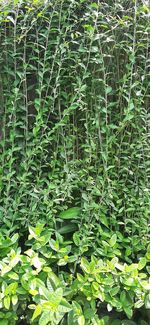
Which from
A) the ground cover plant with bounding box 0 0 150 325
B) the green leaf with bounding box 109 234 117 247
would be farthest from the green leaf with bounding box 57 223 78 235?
the green leaf with bounding box 109 234 117 247

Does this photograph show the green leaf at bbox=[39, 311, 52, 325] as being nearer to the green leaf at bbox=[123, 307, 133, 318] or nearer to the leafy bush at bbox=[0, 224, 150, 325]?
the leafy bush at bbox=[0, 224, 150, 325]

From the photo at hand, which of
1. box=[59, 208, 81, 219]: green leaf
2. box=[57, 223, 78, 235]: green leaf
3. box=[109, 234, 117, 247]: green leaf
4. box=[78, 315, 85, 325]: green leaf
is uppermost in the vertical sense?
box=[59, 208, 81, 219]: green leaf

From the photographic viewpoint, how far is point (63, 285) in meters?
1.77

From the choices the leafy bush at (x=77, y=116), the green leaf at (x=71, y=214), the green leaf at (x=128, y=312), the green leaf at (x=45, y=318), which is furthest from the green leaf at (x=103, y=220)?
the green leaf at (x=45, y=318)

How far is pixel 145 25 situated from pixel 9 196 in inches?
51.0

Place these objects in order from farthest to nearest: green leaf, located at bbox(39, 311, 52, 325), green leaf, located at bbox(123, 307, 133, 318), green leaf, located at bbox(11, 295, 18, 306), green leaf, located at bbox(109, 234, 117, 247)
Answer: green leaf, located at bbox(109, 234, 117, 247), green leaf, located at bbox(123, 307, 133, 318), green leaf, located at bbox(11, 295, 18, 306), green leaf, located at bbox(39, 311, 52, 325)

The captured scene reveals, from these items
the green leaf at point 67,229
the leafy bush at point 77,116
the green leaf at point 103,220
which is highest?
the leafy bush at point 77,116

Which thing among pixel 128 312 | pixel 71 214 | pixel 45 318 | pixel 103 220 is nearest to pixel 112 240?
pixel 103 220

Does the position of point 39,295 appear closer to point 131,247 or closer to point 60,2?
point 131,247

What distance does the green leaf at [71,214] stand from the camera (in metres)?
1.94

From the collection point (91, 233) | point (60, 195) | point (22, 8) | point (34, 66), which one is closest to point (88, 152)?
point (60, 195)

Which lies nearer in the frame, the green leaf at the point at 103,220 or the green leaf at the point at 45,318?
the green leaf at the point at 45,318

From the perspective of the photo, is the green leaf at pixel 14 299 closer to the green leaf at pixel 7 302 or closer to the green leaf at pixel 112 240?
the green leaf at pixel 7 302

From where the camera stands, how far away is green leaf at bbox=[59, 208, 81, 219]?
194cm
